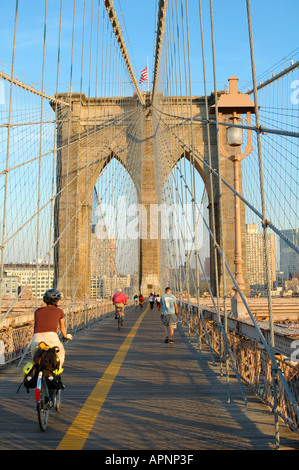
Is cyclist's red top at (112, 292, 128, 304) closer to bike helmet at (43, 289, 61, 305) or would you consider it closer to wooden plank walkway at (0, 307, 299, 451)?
wooden plank walkway at (0, 307, 299, 451)

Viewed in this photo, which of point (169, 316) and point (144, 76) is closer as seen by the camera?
point (169, 316)

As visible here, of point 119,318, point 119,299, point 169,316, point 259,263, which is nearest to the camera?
point 169,316

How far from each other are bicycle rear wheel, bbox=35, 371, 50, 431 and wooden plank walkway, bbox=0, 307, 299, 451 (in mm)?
74

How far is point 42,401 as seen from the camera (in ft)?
10.4

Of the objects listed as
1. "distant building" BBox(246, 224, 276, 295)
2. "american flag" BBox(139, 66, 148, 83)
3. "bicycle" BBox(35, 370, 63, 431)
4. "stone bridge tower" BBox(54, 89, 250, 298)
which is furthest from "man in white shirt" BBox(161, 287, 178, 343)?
"american flag" BBox(139, 66, 148, 83)

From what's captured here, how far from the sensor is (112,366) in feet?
18.8

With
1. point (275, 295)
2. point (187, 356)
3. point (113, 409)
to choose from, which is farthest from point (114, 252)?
point (113, 409)

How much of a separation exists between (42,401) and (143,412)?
2.63 ft

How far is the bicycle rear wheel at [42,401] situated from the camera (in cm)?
304

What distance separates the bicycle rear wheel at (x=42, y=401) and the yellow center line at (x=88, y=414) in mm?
169

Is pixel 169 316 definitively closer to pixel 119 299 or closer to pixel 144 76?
pixel 119 299

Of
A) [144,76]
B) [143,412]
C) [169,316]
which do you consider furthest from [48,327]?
[144,76]

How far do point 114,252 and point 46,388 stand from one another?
18.9m
